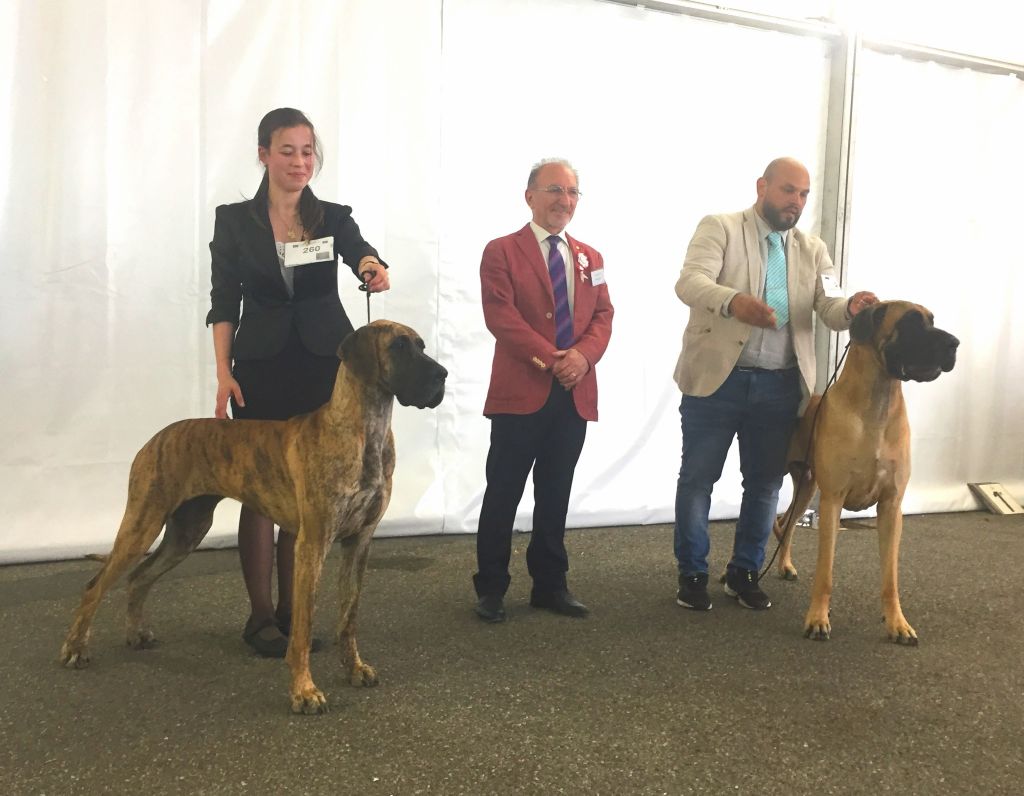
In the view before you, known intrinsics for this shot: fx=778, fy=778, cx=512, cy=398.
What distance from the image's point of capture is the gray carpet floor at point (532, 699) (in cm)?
175

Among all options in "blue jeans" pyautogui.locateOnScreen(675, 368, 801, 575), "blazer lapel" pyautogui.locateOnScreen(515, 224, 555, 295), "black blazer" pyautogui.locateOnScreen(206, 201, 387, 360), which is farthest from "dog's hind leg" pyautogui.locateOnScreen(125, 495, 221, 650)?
"blue jeans" pyautogui.locateOnScreen(675, 368, 801, 575)

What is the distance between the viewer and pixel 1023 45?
5.14m

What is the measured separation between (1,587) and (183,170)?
2009 millimetres

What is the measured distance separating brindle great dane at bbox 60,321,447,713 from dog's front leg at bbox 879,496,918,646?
1.68 metres

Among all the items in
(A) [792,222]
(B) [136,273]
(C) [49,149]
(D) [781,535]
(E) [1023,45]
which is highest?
(E) [1023,45]

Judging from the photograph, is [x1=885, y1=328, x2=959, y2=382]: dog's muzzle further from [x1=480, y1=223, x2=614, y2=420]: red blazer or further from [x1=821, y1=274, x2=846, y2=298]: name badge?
[x1=480, y1=223, x2=614, y2=420]: red blazer

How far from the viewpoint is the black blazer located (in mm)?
2396

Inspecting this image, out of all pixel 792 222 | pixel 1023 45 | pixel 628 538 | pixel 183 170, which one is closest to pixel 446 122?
pixel 183 170

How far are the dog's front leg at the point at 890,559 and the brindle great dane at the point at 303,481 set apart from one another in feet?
5.52

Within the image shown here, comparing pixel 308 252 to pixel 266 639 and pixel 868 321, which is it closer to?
pixel 266 639

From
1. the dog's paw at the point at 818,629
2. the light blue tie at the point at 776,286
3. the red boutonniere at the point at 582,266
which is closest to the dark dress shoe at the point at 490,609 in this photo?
the dog's paw at the point at 818,629

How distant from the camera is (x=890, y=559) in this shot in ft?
8.80

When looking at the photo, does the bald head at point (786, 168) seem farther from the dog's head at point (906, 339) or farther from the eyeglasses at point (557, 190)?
the eyeglasses at point (557, 190)

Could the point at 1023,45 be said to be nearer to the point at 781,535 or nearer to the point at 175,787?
the point at 781,535
